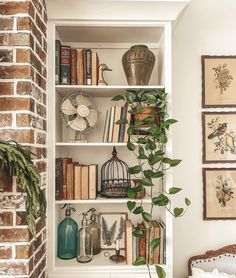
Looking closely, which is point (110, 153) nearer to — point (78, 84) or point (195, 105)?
point (78, 84)

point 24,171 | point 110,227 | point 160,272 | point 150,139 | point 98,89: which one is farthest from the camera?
point 110,227

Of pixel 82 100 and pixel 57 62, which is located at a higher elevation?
pixel 57 62

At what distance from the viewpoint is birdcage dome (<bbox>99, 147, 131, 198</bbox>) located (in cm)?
207

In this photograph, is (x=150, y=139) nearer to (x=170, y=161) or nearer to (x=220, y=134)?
(x=170, y=161)

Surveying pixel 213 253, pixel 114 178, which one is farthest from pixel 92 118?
pixel 213 253

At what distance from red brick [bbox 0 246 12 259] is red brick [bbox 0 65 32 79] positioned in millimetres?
829

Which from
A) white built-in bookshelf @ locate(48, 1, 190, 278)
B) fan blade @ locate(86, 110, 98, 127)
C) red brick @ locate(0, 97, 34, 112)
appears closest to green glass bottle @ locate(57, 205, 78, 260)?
white built-in bookshelf @ locate(48, 1, 190, 278)

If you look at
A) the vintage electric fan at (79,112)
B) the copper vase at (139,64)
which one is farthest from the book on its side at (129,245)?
the copper vase at (139,64)

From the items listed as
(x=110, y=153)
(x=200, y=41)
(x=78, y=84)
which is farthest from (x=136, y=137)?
(x=200, y=41)

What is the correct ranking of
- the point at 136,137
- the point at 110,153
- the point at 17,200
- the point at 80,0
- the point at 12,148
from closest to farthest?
the point at 12,148
the point at 17,200
the point at 80,0
the point at 136,137
the point at 110,153

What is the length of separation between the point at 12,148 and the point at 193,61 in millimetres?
1629

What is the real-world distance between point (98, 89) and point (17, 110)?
25.8 inches

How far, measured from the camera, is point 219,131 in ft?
7.88

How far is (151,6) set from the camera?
6.14 feet
